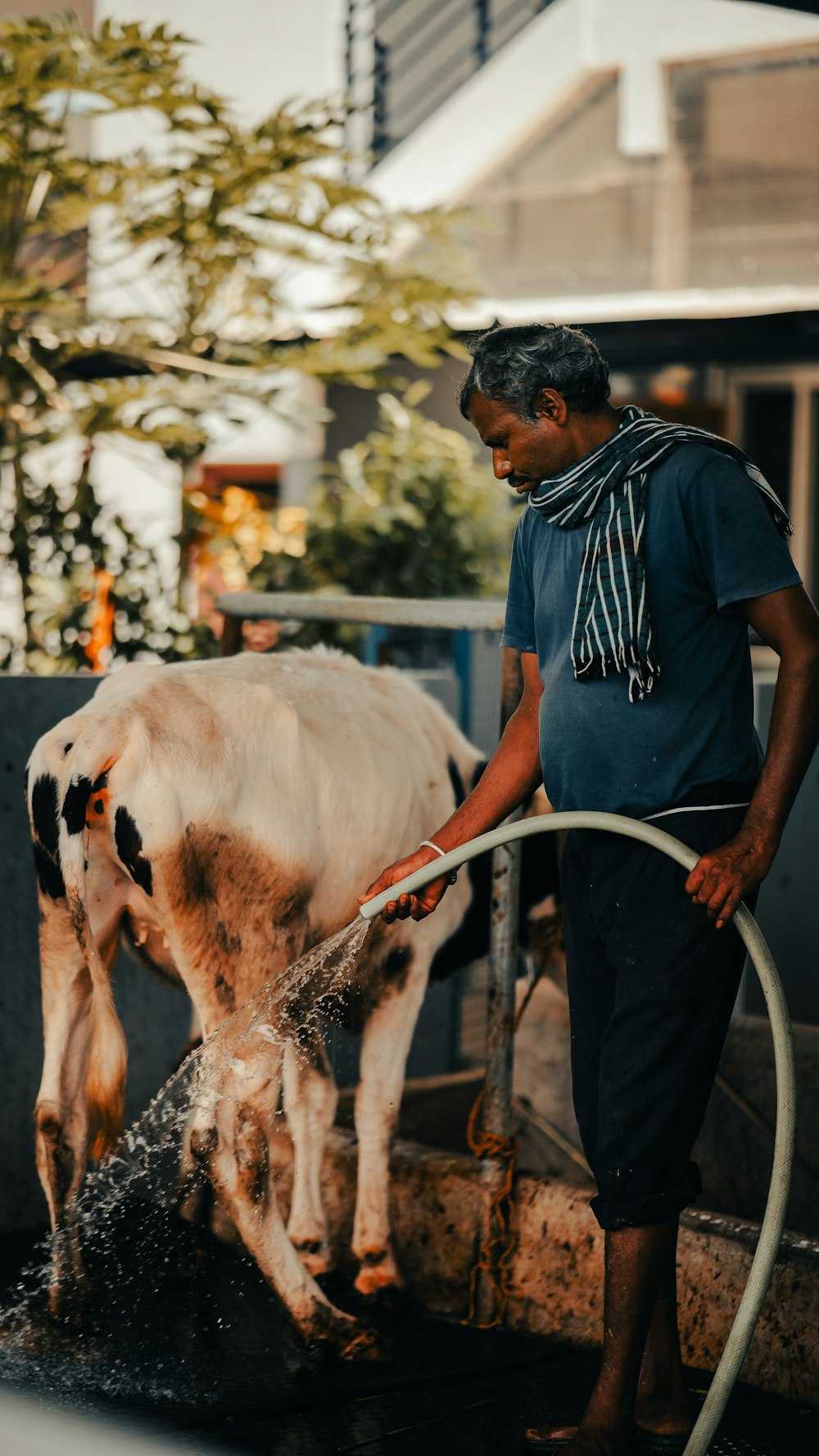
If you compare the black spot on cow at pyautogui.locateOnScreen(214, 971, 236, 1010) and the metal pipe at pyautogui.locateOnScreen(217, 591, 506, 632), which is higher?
the metal pipe at pyautogui.locateOnScreen(217, 591, 506, 632)

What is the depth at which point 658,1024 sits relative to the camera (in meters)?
2.90

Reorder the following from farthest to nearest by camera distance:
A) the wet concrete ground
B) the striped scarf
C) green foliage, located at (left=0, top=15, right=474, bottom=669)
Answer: green foliage, located at (left=0, top=15, right=474, bottom=669), the wet concrete ground, the striped scarf

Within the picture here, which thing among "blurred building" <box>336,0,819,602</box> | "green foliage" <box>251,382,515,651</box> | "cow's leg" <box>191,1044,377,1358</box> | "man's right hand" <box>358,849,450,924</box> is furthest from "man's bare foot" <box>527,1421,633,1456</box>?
"blurred building" <box>336,0,819,602</box>

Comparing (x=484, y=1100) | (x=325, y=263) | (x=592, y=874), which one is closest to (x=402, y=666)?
(x=325, y=263)

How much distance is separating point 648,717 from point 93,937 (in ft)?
4.94

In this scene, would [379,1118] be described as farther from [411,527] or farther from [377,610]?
[411,527]

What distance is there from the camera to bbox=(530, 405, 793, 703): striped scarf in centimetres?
284

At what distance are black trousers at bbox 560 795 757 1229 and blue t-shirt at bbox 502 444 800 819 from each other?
104 mm

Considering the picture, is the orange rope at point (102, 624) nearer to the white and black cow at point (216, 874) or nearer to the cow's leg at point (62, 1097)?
the white and black cow at point (216, 874)

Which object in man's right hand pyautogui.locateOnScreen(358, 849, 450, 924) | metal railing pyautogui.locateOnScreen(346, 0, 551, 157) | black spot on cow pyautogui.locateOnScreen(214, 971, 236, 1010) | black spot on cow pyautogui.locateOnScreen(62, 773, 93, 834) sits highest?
metal railing pyautogui.locateOnScreen(346, 0, 551, 157)

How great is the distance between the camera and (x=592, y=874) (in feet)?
10.2

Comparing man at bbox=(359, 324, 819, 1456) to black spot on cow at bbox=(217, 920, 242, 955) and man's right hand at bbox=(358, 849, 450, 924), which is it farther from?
black spot on cow at bbox=(217, 920, 242, 955)

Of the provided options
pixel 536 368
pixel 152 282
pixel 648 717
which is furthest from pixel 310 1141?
pixel 152 282

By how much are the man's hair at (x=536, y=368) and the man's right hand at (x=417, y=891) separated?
3.09 feet
